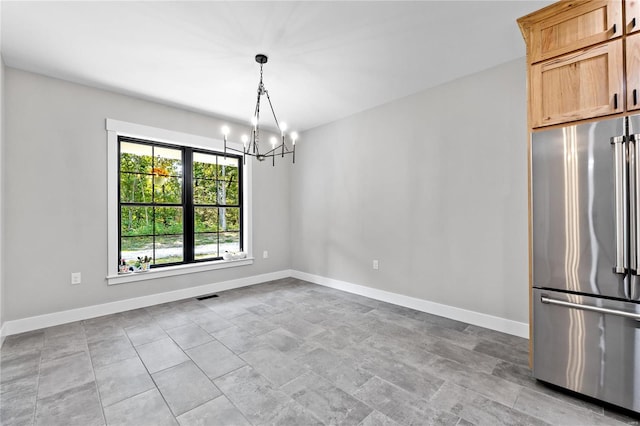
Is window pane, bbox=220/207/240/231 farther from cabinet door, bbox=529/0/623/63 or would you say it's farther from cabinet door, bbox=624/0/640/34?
cabinet door, bbox=624/0/640/34

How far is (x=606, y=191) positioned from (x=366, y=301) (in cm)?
285

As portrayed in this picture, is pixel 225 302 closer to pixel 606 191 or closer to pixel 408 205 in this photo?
pixel 408 205

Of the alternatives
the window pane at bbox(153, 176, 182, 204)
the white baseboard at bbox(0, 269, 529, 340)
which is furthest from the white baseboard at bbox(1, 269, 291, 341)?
the window pane at bbox(153, 176, 182, 204)

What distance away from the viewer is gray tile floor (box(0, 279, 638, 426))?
1778mm

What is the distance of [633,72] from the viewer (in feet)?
5.83

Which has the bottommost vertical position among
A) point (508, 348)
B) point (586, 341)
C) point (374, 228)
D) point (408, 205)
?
point (508, 348)

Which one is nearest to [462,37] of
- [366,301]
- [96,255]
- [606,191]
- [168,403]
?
[606,191]

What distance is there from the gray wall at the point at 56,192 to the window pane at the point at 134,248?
0.32 metres

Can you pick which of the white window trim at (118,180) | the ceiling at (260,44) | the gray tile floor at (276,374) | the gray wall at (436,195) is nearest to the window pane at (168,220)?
the white window trim at (118,180)

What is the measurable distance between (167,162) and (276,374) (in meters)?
Result: 3.40

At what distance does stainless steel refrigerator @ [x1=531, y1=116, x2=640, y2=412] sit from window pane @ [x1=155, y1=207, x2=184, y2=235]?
4.28 meters

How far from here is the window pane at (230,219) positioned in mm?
4816

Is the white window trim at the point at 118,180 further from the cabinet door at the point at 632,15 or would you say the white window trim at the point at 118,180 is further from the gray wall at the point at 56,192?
the cabinet door at the point at 632,15

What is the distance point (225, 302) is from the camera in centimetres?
399
